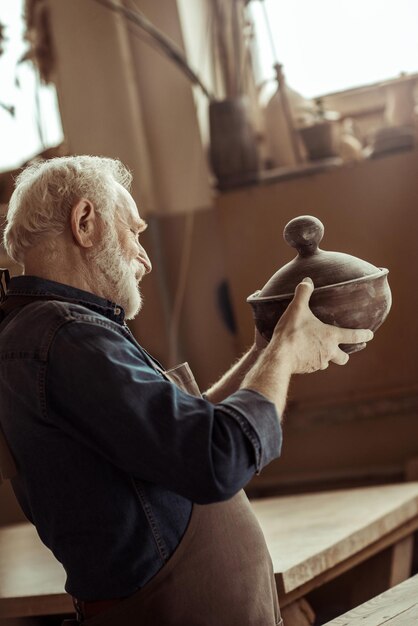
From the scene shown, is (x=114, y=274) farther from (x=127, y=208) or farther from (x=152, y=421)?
(x=152, y=421)

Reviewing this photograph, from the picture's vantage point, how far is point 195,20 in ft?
15.1

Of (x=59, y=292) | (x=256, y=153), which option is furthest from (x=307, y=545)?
(x=256, y=153)

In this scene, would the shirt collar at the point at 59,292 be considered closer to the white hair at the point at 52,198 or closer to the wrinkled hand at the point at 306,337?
the white hair at the point at 52,198

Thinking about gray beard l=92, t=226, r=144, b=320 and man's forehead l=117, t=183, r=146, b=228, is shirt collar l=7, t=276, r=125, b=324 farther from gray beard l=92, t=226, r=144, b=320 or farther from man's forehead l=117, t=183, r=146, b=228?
man's forehead l=117, t=183, r=146, b=228

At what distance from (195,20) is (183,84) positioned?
1.04ft

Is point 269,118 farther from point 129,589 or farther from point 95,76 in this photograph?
point 129,589

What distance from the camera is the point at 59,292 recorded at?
6.75ft

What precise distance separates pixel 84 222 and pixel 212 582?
2.63 feet

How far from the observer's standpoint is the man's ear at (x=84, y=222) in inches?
81.0

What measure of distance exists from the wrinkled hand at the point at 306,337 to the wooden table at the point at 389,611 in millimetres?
606

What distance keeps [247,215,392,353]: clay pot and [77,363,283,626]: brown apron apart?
1.46 ft

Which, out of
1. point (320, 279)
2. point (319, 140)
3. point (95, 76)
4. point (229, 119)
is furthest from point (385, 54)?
point (320, 279)

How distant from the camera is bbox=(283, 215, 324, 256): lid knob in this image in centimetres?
229

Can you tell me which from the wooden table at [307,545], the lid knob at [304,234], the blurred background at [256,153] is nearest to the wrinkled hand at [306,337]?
→ the lid knob at [304,234]
